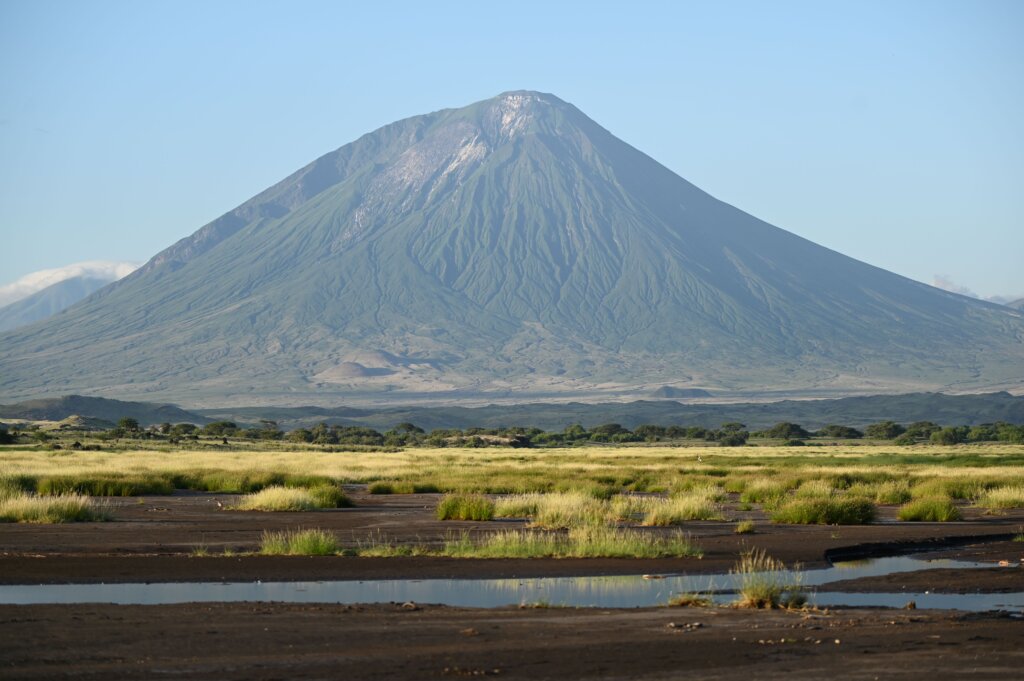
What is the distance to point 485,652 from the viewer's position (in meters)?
13.4

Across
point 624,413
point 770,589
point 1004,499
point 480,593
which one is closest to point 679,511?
point 1004,499

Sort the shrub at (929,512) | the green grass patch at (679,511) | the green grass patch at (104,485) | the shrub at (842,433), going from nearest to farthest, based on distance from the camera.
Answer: the green grass patch at (679,511) → the shrub at (929,512) → the green grass patch at (104,485) → the shrub at (842,433)

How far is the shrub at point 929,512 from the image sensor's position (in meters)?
29.8

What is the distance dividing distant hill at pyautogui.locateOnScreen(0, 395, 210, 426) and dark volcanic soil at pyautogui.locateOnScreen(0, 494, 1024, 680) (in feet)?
354

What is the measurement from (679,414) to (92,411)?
57.8m

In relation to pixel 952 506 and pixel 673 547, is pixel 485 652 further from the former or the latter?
pixel 952 506

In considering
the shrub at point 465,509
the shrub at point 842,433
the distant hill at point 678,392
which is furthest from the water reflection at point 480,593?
the distant hill at point 678,392

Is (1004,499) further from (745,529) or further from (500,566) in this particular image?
(500,566)

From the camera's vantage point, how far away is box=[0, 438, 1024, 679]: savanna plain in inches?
515

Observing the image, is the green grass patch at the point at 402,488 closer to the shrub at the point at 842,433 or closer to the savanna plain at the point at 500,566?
the savanna plain at the point at 500,566

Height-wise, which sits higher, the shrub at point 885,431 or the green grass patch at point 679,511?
the green grass patch at point 679,511

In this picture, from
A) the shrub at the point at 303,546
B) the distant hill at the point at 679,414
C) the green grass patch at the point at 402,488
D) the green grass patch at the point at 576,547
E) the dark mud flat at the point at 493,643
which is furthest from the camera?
the distant hill at the point at 679,414

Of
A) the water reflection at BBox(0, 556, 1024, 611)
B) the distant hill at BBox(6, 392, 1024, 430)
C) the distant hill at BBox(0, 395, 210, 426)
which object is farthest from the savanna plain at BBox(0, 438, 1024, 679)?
the distant hill at BBox(6, 392, 1024, 430)

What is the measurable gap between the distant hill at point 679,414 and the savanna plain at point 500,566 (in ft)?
338
